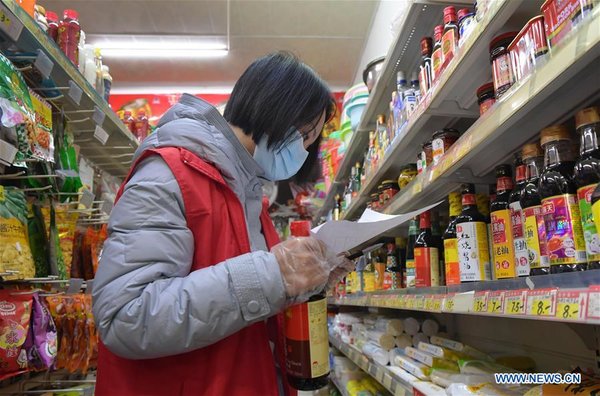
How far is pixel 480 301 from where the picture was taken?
956 mm

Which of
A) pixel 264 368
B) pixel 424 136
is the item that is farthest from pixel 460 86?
pixel 264 368

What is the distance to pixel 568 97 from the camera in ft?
3.27

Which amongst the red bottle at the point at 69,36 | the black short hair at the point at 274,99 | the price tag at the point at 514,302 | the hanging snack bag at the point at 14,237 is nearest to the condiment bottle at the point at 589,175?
the price tag at the point at 514,302

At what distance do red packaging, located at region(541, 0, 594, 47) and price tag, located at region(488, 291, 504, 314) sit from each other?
0.49 meters

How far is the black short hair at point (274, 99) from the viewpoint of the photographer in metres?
1.13

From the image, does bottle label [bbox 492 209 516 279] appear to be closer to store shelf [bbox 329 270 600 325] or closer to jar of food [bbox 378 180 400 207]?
store shelf [bbox 329 270 600 325]

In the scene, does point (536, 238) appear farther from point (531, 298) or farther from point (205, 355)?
point (205, 355)

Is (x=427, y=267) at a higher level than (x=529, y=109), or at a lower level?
lower

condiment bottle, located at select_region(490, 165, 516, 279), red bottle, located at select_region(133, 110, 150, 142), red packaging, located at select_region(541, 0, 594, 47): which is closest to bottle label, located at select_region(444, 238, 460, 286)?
condiment bottle, located at select_region(490, 165, 516, 279)

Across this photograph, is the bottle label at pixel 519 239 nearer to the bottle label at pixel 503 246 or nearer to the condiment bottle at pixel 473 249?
the bottle label at pixel 503 246

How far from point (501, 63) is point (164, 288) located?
35.9 inches

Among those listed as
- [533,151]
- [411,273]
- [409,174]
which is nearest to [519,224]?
[533,151]

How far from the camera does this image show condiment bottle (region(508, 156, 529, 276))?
37.2 inches

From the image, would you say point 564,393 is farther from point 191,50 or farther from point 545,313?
point 191,50
